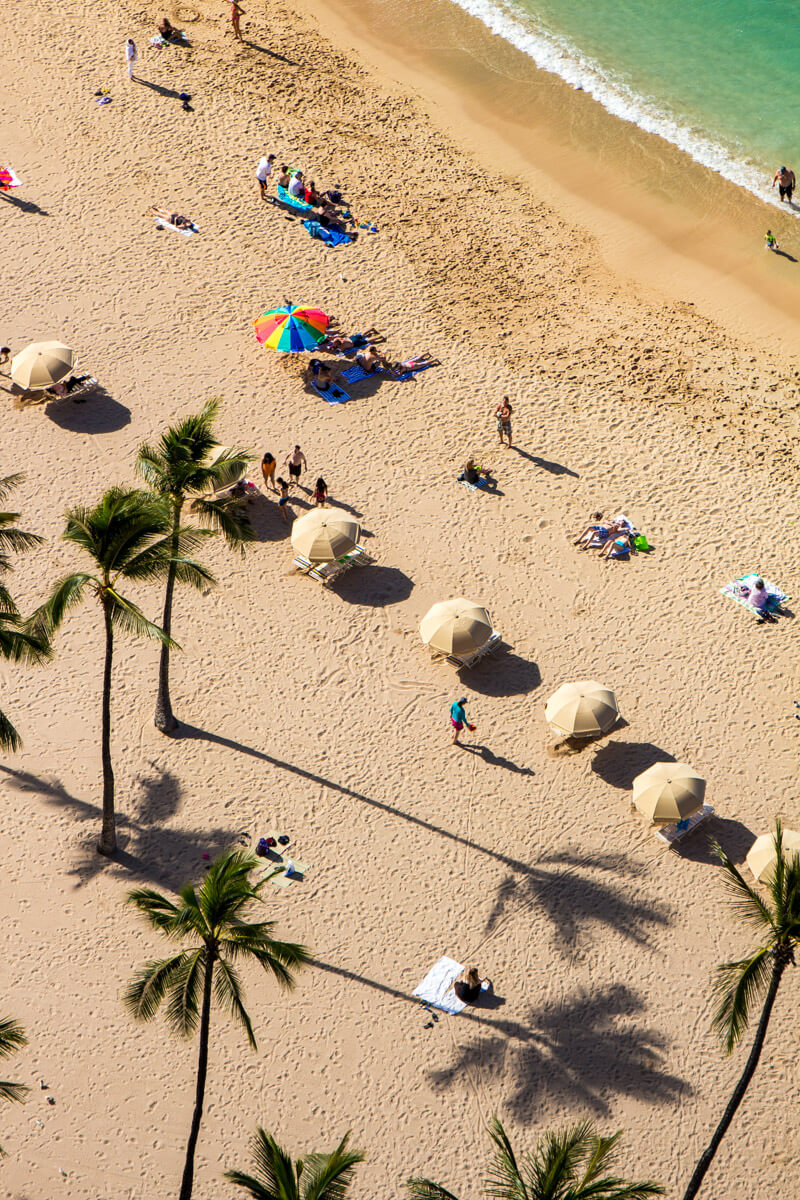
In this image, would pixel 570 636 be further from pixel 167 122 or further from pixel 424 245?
pixel 167 122

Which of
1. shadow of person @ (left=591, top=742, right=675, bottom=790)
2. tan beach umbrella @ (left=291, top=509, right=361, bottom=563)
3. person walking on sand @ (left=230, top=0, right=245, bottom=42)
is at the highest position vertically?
person walking on sand @ (left=230, top=0, right=245, bottom=42)

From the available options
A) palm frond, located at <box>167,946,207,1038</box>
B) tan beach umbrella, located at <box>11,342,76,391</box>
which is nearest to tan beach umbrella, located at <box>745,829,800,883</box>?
palm frond, located at <box>167,946,207,1038</box>

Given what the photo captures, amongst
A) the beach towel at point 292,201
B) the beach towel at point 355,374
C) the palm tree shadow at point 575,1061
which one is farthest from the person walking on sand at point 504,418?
the palm tree shadow at point 575,1061

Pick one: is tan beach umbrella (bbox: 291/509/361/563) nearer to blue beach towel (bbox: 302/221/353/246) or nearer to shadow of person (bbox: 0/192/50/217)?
blue beach towel (bbox: 302/221/353/246)

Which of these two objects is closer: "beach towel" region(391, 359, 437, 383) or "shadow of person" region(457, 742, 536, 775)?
"shadow of person" region(457, 742, 536, 775)

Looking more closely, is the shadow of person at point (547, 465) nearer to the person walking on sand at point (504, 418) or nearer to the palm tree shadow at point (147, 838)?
the person walking on sand at point (504, 418)

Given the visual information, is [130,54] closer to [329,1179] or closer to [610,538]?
[610,538]

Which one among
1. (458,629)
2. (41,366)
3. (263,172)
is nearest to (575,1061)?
(458,629)

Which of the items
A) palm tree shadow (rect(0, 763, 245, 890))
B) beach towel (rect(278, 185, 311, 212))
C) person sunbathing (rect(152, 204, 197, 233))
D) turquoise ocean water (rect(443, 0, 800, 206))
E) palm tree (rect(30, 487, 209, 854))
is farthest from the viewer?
turquoise ocean water (rect(443, 0, 800, 206))
